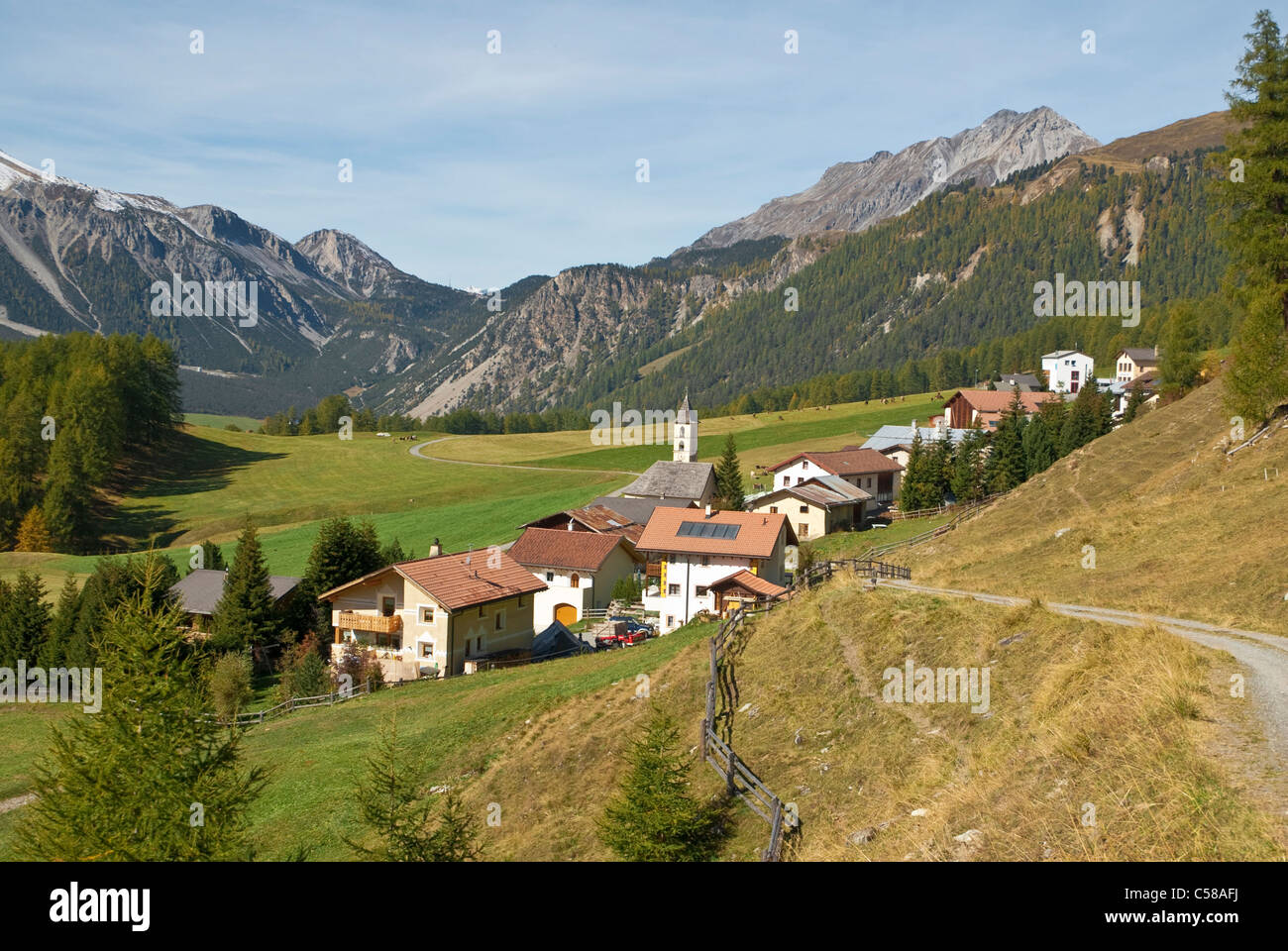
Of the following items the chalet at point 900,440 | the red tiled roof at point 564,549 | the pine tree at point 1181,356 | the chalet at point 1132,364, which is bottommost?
the red tiled roof at point 564,549

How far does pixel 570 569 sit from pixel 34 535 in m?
63.8

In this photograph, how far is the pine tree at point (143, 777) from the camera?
15078 millimetres

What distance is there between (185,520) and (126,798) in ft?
333

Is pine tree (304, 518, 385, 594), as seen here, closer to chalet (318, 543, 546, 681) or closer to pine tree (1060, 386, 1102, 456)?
chalet (318, 543, 546, 681)

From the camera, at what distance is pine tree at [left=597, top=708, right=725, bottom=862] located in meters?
17.2

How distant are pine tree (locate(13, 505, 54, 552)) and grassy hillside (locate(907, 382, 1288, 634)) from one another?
86764mm

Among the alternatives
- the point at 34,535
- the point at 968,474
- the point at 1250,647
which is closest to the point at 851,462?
the point at 968,474

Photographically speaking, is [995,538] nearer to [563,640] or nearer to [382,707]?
[563,640]

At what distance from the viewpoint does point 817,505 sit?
3196 inches

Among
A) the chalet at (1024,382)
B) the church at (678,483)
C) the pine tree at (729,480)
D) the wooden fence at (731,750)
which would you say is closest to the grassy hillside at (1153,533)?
the wooden fence at (731,750)

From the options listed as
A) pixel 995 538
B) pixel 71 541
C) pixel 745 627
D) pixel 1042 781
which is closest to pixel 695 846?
pixel 1042 781

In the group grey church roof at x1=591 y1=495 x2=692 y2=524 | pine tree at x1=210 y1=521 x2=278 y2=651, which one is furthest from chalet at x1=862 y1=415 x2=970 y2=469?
pine tree at x1=210 y1=521 x2=278 y2=651

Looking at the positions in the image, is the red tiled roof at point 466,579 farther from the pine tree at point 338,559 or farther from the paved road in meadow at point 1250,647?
the paved road in meadow at point 1250,647

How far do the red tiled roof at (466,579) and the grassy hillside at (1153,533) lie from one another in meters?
22.5
